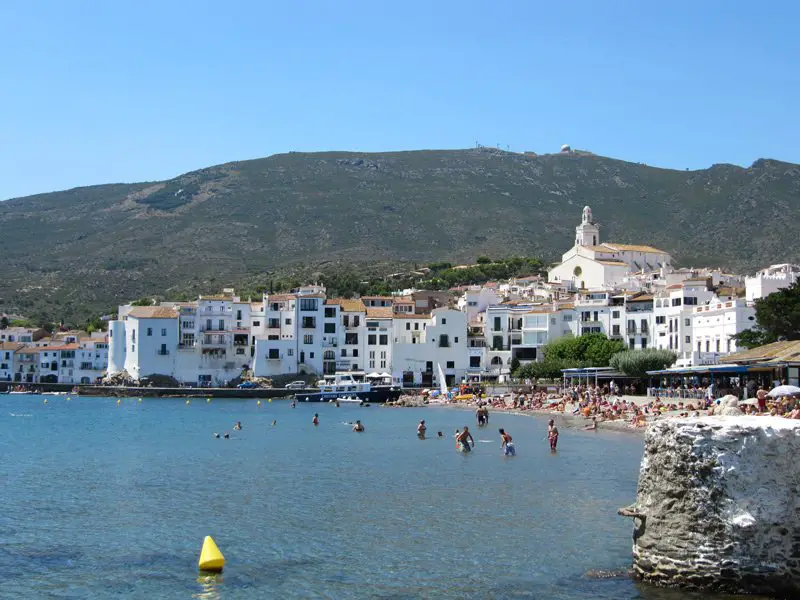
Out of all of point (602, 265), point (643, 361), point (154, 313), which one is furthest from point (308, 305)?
point (602, 265)

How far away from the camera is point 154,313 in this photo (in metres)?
88.4

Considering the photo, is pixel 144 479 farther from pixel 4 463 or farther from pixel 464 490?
pixel 464 490

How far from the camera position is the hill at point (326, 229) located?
143000mm

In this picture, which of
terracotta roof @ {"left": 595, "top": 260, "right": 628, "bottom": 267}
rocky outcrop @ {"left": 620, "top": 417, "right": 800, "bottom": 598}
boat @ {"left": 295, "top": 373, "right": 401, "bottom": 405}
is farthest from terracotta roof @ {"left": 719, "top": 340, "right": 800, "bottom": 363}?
terracotta roof @ {"left": 595, "top": 260, "right": 628, "bottom": 267}

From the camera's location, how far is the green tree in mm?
67625

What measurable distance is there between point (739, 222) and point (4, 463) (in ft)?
528

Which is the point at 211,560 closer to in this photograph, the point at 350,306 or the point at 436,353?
the point at 436,353

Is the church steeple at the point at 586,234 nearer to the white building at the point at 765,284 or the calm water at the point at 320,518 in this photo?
the white building at the point at 765,284

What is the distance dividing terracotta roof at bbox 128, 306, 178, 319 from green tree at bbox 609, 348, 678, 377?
4066cm

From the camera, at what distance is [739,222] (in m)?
176

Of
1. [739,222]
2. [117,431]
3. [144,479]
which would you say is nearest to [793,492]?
[144,479]

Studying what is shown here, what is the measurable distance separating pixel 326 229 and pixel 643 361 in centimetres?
10450

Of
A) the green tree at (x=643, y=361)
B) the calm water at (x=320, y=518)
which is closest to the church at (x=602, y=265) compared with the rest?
the green tree at (x=643, y=361)

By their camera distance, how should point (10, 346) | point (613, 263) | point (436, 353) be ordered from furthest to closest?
point (613, 263), point (10, 346), point (436, 353)
